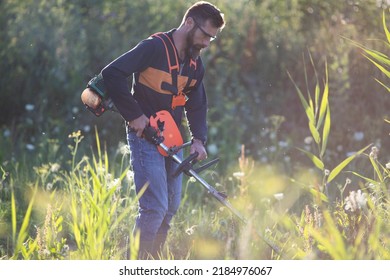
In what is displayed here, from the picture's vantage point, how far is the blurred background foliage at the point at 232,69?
21.6 feet

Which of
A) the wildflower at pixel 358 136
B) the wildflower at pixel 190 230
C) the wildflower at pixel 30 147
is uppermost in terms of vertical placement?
the wildflower at pixel 190 230

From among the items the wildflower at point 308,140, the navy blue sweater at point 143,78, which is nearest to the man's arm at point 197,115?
the navy blue sweater at point 143,78

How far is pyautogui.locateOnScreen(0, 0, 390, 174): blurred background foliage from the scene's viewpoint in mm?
6594

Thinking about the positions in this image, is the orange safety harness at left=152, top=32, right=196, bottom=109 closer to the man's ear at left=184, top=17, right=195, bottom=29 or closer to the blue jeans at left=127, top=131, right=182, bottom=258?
the man's ear at left=184, top=17, right=195, bottom=29

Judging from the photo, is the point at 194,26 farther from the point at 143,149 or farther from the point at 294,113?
the point at 294,113

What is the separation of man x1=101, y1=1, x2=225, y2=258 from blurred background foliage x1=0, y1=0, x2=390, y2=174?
7.71ft

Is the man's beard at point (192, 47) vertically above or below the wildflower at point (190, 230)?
above

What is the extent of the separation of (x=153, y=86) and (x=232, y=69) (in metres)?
3.07

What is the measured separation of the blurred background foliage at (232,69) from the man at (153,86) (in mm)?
2351

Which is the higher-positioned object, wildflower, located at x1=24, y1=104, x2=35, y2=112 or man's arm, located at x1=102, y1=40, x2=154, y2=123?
man's arm, located at x1=102, y1=40, x2=154, y2=123

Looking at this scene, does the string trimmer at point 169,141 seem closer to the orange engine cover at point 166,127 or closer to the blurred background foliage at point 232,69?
the orange engine cover at point 166,127

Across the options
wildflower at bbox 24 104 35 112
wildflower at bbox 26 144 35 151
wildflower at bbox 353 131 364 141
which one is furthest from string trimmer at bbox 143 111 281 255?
wildflower at bbox 24 104 35 112

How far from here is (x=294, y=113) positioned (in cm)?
686
